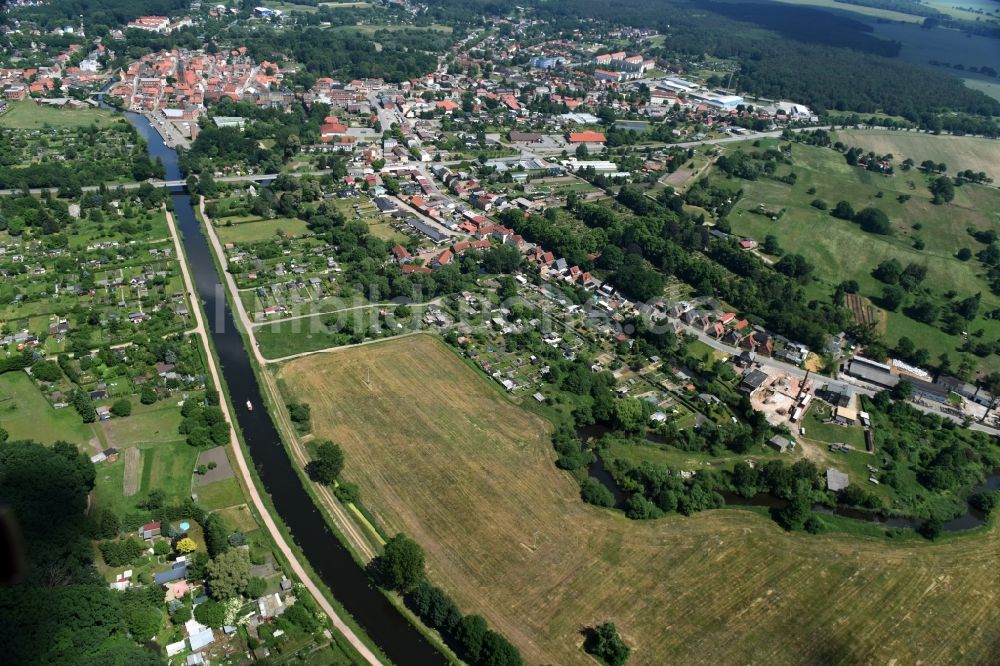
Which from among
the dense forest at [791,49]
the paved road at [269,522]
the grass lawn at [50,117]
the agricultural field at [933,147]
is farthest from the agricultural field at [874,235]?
the grass lawn at [50,117]

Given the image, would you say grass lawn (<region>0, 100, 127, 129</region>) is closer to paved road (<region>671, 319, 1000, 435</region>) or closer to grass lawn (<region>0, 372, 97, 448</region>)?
grass lawn (<region>0, 372, 97, 448</region>)

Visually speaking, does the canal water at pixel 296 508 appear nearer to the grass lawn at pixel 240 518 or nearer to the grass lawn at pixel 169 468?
the grass lawn at pixel 240 518

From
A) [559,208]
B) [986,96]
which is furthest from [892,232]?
[986,96]

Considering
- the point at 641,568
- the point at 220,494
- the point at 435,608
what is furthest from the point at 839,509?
the point at 220,494

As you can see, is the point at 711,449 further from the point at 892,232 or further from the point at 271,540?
the point at 892,232

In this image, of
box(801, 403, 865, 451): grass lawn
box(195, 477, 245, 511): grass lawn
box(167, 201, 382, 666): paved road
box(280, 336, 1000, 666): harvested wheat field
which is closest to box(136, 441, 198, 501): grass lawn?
box(195, 477, 245, 511): grass lawn
